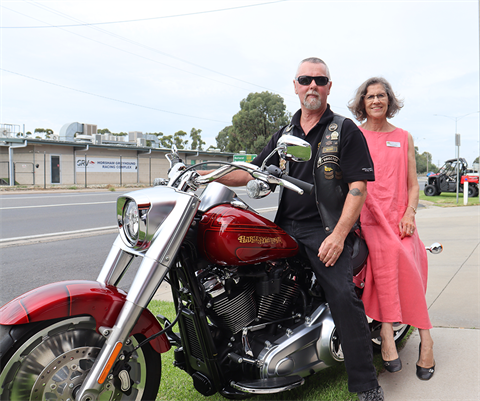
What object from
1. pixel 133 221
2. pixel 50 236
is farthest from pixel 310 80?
pixel 50 236

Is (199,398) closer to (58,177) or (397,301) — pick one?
(397,301)

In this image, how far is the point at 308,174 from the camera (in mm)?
2691

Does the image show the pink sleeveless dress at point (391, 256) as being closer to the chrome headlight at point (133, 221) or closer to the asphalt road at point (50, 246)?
the chrome headlight at point (133, 221)

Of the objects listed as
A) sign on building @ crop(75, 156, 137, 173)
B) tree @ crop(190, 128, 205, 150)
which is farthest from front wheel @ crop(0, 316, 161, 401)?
tree @ crop(190, 128, 205, 150)

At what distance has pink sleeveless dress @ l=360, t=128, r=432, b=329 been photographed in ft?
9.68

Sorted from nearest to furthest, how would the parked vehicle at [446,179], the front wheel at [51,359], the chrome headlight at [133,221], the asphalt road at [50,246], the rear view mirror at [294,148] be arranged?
the front wheel at [51,359] < the chrome headlight at [133,221] < the rear view mirror at [294,148] < the asphalt road at [50,246] < the parked vehicle at [446,179]

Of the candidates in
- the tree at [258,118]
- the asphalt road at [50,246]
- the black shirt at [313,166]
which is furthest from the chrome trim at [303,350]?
the tree at [258,118]

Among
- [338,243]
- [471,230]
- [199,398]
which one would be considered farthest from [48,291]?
[471,230]

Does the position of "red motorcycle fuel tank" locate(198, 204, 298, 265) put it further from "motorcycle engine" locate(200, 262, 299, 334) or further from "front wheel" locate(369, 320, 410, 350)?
"front wheel" locate(369, 320, 410, 350)

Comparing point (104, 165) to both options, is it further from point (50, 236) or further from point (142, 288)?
point (142, 288)

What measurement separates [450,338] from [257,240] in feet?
8.07

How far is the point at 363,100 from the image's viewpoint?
11.5 ft

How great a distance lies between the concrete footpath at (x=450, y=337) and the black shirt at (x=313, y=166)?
1341mm

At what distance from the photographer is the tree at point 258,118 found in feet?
199
